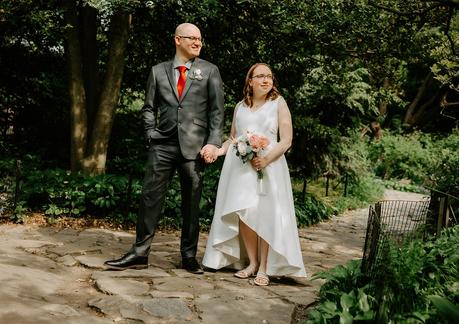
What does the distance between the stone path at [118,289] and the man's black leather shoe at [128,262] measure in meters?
0.08

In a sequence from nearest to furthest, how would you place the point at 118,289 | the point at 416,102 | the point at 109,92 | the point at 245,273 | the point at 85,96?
the point at 118,289, the point at 245,273, the point at 109,92, the point at 85,96, the point at 416,102

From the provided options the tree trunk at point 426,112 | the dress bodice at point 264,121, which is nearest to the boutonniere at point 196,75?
the dress bodice at point 264,121

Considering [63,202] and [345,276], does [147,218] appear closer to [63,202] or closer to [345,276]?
[345,276]

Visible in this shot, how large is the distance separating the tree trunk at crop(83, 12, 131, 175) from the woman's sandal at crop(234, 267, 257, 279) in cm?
461

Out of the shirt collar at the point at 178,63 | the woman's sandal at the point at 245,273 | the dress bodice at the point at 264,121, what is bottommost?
the woman's sandal at the point at 245,273

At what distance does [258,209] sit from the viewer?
5.27 meters

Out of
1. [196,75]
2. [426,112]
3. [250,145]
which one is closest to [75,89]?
[196,75]

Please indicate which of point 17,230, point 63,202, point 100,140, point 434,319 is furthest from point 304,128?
point 434,319

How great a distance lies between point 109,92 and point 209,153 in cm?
430

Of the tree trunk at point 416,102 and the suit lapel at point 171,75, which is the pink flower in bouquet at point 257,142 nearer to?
the suit lapel at point 171,75

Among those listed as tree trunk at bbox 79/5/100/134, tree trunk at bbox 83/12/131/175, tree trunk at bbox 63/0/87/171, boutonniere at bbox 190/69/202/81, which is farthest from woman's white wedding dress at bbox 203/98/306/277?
tree trunk at bbox 79/5/100/134

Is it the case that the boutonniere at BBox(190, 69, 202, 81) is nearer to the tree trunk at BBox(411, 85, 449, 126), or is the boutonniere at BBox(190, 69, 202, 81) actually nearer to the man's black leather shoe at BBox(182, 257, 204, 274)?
the man's black leather shoe at BBox(182, 257, 204, 274)

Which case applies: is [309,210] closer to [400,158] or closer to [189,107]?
[189,107]

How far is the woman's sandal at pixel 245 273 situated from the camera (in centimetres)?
529
